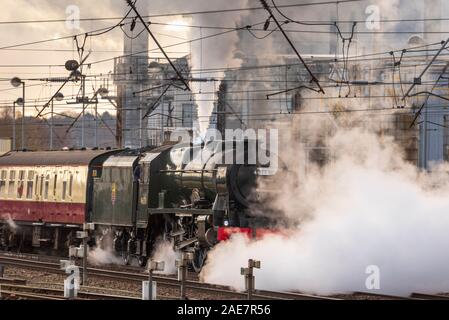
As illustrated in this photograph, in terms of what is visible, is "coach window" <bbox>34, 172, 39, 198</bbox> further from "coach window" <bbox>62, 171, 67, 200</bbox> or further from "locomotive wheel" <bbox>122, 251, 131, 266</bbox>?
"locomotive wheel" <bbox>122, 251, 131, 266</bbox>

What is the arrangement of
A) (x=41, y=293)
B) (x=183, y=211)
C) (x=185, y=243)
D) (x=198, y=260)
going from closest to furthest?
1. (x=41, y=293)
2. (x=185, y=243)
3. (x=183, y=211)
4. (x=198, y=260)

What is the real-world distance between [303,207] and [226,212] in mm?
1452

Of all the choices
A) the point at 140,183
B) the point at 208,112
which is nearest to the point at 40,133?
the point at 208,112

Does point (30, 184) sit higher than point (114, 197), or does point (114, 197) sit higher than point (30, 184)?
point (30, 184)

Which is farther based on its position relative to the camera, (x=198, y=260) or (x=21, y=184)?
(x=21, y=184)

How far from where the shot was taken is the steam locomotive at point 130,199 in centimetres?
1397

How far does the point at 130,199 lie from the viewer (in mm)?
16156

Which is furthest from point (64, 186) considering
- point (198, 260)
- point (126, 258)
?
point (198, 260)

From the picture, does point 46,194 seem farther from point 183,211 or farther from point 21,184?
point 183,211

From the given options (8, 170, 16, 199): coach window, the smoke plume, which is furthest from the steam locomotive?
the smoke plume

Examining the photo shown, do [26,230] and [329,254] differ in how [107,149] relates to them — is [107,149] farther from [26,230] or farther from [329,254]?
[329,254]

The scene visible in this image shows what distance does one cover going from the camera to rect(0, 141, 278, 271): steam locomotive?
13969 mm

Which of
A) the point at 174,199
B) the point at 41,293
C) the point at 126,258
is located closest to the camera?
the point at 41,293

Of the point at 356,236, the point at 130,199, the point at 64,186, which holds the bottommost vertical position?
the point at 356,236
